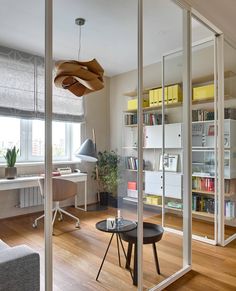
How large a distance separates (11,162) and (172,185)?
2070 millimetres

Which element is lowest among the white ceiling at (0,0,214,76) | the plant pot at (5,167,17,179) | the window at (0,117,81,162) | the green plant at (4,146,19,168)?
the plant pot at (5,167,17,179)

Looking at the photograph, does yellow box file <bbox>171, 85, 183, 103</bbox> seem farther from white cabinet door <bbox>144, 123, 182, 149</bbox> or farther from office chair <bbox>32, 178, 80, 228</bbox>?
office chair <bbox>32, 178, 80, 228</bbox>

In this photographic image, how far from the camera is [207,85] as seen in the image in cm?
326

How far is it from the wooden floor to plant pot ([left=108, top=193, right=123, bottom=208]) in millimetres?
95

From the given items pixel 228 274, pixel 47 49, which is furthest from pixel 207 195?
pixel 47 49

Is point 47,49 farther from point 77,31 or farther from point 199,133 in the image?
point 199,133

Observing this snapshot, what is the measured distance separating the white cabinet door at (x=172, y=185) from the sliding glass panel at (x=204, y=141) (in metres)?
0.36

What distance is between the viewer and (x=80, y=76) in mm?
1955

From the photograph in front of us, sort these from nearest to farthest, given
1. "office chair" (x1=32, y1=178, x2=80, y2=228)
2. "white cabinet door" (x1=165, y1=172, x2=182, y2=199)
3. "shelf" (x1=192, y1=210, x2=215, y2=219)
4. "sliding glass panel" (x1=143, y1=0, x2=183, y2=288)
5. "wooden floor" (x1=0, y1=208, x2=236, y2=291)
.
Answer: "office chair" (x1=32, y1=178, x2=80, y2=228) < "wooden floor" (x1=0, y1=208, x2=236, y2=291) < "sliding glass panel" (x1=143, y1=0, x2=183, y2=288) < "white cabinet door" (x1=165, y1=172, x2=182, y2=199) < "shelf" (x1=192, y1=210, x2=215, y2=219)

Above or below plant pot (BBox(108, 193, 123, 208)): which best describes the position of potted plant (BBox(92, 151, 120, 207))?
above

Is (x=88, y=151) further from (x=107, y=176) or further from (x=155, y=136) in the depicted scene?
(x=155, y=136)

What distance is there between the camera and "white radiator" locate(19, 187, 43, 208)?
1.80 m

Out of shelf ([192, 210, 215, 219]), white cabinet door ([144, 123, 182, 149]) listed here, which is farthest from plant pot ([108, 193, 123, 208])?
shelf ([192, 210, 215, 219])

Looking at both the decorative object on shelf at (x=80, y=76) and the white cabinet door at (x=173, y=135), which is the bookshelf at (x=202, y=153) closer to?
the white cabinet door at (x=173, y=135)
